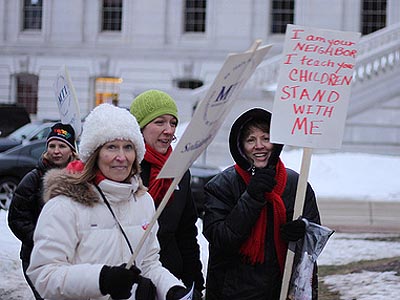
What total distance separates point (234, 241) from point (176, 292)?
1.91 feet

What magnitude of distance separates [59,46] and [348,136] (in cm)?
1650

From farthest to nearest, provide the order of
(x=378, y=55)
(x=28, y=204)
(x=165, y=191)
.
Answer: (x=378, y=55), (x=28, y=204), (x=165, y=191)

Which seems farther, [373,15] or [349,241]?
[373,15]

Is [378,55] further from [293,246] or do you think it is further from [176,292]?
[176,292]

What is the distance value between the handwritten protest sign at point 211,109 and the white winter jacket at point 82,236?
0.26 meters

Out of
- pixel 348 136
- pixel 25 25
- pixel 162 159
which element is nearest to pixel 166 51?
pixel 25 25

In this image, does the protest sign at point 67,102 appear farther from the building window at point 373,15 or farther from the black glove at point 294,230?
the building window at point 373,15

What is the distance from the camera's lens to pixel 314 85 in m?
4.74

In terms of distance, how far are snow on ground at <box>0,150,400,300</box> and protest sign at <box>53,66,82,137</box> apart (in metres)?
2.01

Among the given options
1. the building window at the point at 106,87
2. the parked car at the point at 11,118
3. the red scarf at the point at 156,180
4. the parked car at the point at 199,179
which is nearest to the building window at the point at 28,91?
the building window at the point at 106,87

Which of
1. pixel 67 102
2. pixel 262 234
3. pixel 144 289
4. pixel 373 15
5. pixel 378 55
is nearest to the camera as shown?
pixel 144 289

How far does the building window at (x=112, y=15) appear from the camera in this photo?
3472 cm

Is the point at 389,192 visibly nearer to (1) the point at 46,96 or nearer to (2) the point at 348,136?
(2) the point at 348,136

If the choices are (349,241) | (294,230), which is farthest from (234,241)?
(349,241)
